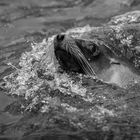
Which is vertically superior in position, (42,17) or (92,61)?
(42,17)

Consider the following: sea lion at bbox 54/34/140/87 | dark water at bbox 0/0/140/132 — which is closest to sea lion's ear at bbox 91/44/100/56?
sea lion at bbox 54/34/140/87

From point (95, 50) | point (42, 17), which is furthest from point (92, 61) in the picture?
point (42, 17)

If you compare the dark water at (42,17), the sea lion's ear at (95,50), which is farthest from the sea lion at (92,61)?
the dark water at (42,17)

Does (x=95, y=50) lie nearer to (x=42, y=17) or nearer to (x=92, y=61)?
(x=92, y=61)

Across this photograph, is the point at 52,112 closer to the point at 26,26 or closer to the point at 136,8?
the point at 26,26

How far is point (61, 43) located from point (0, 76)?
1.32m

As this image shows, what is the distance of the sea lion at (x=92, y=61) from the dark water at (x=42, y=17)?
5.20 feet

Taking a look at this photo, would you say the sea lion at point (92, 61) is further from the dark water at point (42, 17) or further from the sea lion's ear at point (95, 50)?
the dark water at point (42, 17)

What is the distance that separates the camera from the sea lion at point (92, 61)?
19.1 feet

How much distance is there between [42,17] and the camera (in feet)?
30.0

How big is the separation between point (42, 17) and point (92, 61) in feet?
10.9

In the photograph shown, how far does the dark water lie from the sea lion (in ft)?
5.20

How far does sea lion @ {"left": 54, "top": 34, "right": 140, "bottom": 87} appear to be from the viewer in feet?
19.1

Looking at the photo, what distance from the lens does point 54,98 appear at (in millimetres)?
5711
